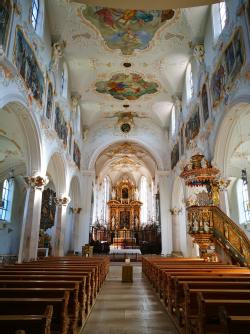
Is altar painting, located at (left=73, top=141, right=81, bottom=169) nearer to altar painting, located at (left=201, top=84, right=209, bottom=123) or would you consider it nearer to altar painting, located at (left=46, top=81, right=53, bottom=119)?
altar painting, located at (left=46, top=81, right=53, bottom=119)

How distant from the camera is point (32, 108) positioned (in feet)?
32.1

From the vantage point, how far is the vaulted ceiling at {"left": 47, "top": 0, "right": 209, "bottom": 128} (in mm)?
12141

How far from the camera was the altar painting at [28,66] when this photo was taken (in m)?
8.45

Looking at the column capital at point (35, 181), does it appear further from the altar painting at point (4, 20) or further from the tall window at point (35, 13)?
the tall window at point (35, 13)

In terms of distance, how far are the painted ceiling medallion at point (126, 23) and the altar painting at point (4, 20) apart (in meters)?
5.26

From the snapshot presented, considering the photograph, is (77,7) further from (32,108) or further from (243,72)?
(243,72)

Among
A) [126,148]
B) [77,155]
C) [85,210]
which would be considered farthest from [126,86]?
[85,210]

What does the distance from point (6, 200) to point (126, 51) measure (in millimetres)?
13194

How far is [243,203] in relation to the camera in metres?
17.9

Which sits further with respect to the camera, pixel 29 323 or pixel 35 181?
pixel 35 181

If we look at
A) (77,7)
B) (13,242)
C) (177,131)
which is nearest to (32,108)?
(77,7)

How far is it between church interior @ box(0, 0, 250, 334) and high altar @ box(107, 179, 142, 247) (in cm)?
833

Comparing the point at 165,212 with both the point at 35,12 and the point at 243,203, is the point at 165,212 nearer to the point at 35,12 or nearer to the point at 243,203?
the point at 243,203

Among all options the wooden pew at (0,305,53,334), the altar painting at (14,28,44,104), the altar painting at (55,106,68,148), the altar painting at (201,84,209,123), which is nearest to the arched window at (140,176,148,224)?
the altar painting at (55,106,68,148)
